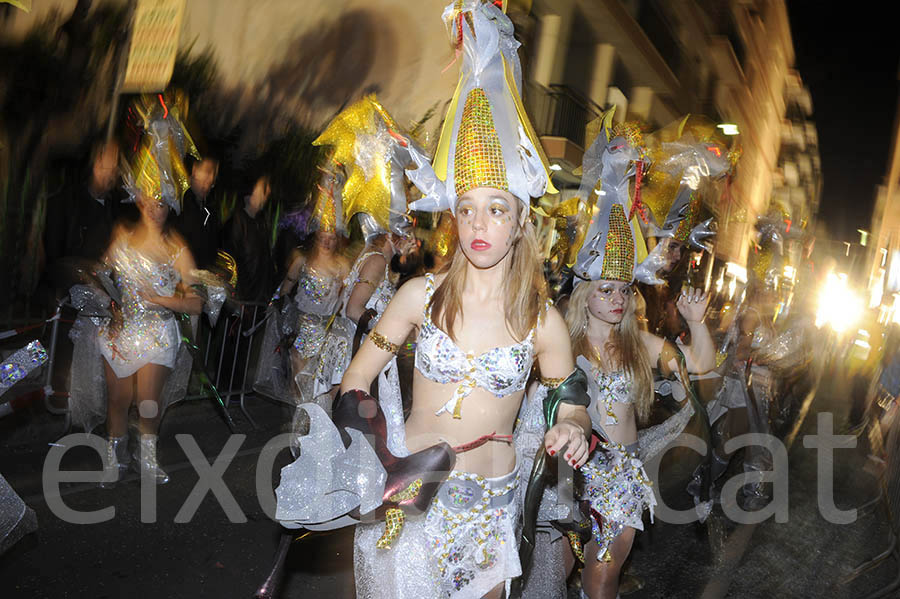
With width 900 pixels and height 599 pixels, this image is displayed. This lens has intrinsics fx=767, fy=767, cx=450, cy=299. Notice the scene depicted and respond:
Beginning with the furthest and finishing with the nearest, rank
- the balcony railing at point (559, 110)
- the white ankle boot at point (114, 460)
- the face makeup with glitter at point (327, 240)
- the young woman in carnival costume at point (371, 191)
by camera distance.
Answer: the balcony railing at point (559, 110) → the face makeup with glitter at point (327, 240) → the young woman in carnival costume at point (371, 191) → the white ankle boot at point (114, 460)

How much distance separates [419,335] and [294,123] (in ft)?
27.9

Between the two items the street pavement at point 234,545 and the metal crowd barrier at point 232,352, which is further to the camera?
the metal crowd barrier at point 232,352

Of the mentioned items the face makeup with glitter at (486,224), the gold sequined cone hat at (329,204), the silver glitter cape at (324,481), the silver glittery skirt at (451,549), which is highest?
the gold sequined cone hat at (329,204)

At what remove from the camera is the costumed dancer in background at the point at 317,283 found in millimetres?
6539

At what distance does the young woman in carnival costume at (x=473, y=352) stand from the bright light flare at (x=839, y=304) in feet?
73.3

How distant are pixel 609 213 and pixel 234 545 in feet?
10.2

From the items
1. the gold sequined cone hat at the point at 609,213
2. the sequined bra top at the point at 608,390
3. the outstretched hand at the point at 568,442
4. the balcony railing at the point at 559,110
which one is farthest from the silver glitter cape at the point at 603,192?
the balcony railing at the point at 559,110

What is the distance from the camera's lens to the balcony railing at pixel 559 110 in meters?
19.7

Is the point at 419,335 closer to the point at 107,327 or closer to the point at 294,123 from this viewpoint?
the point at 107,327

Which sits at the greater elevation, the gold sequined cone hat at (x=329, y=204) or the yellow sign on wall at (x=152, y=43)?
the yellow sign on wall at (x=152, y=43)

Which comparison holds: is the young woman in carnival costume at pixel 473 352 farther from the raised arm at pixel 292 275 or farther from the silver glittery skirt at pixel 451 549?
the raised arm at pixel 292 275

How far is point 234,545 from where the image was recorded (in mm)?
4863

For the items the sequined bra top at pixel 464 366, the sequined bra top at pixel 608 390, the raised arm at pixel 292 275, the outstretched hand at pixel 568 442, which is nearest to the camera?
the outstretched hand at pixel 568 442

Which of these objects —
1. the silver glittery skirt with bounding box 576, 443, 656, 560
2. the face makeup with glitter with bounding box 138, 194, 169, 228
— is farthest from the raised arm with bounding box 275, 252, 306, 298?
the silver glittery skirt with bounding box 576, 443, 656, 560
